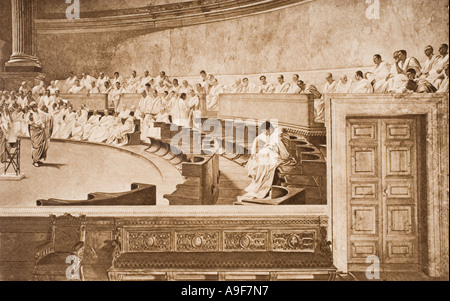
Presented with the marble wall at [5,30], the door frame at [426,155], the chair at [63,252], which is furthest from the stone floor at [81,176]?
the door frame at [426,155]

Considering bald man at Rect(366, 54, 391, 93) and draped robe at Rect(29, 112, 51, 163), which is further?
draped robe at Rect(29, 112, 51, 163)

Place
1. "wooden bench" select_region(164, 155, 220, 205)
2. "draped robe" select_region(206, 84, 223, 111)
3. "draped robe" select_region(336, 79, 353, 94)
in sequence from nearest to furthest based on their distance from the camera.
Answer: "wooden bench" select_region(164, 155, 220, 205), "draped robe" select_region(336, 79, 353, 94), "draped robe" select_region(206, 84, 223, 111)

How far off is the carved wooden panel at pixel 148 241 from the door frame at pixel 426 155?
2648 mm

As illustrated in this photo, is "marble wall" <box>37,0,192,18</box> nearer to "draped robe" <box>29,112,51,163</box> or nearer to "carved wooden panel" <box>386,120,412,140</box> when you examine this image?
"draped robe" <box>29,112,51,163</box>

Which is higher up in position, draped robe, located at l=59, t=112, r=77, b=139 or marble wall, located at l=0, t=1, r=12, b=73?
marble wall, located at l=0, t=1, r=12, b=73

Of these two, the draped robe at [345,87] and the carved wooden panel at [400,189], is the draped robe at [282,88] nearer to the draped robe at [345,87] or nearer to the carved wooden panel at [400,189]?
the draped robe at [345,87]

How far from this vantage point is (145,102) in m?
8.45

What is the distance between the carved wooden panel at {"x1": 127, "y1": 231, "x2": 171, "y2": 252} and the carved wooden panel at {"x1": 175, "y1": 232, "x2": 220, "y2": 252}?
18 cm

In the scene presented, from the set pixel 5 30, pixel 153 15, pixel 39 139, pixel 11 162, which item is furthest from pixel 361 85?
pixel 5 30

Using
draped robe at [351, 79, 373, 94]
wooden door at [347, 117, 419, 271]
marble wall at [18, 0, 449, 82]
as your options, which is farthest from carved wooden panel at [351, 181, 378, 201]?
marble wall at [18, 0, 449, 82]

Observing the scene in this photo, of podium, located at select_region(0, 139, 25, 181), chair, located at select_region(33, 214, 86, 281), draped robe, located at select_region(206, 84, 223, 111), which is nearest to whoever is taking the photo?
chair, located at select_region(33, 214, 86, 281)

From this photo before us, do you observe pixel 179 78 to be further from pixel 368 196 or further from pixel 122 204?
pixel 368 196

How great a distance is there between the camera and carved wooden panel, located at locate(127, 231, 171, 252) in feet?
25.4
